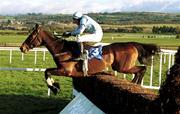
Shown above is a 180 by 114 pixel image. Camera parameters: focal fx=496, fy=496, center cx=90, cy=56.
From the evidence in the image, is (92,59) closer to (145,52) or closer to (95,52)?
(95,52)

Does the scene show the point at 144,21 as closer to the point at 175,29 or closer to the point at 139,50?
the point at 175,29

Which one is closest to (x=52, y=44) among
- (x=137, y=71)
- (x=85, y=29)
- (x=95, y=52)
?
(x=85, y=29)

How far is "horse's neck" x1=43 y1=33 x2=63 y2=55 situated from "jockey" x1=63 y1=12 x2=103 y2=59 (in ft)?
0.97

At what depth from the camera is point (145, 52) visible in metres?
10.2

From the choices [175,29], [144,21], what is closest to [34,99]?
[175,29]

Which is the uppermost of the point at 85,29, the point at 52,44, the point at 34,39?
the point at 85,29

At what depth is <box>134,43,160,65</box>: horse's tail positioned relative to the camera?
33.6 feet

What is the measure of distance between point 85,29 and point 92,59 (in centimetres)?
66

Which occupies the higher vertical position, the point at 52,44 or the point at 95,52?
the point at 52,44

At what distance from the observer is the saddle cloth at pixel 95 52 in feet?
32.1

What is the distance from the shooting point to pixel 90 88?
26.6 ft

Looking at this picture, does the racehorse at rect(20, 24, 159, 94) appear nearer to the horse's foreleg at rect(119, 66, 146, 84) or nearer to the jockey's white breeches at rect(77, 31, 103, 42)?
the horse's foreleg at rect(119, 66, 146, 84)

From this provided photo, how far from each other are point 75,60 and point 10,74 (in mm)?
5988

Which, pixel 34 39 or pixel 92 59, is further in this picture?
pixel 34 39
